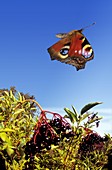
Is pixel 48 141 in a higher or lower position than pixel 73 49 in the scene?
lower

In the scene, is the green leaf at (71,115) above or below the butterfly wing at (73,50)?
below

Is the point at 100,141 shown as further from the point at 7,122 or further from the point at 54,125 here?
the point at 7,122

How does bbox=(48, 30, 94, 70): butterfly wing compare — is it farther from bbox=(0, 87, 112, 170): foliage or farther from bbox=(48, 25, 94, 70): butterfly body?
bbox=(0, 87, 112, 170): foliage

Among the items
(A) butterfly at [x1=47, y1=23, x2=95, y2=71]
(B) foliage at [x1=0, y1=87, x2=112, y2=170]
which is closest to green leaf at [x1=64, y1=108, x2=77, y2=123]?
(B) foliage at [x1=0, y1=87, x2=112, y2=170]

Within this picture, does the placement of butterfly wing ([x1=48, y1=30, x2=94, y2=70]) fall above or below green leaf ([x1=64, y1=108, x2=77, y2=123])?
above

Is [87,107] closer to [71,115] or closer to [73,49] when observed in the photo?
[71,115]

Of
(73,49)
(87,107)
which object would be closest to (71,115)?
(87,107)

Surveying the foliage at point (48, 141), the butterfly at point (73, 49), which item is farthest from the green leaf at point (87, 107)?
the butterfly at point (73, 49)

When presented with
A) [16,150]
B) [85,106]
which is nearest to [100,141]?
[85,106]

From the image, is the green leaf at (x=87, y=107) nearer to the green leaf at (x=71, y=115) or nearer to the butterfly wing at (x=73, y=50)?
the green leaf at (x=71, y=115)
